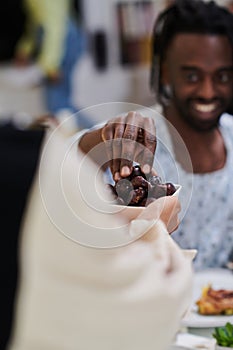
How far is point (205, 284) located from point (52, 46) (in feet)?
7.20

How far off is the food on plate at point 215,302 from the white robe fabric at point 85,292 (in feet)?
0.52

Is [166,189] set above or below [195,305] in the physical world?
above

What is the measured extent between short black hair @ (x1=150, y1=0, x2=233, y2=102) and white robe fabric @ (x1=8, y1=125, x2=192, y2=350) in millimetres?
258

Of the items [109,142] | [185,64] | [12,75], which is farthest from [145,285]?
[12,75]

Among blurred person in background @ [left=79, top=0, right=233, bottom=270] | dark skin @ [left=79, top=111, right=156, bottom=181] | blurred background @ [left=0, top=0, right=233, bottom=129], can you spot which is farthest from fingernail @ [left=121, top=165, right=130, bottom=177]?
blurred background @ [left=0, top=0, right=233, bottom=129]

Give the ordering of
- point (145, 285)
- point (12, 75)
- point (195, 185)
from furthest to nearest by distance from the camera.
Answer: point (12, 75)
point (195, 185)
point (145, 285)

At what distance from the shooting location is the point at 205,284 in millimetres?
667

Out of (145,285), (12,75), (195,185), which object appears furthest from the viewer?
(12,75)

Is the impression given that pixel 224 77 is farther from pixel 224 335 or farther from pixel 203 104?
pixel 224 335

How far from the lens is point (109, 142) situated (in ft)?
1.76

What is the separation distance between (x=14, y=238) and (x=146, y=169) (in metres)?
0.12

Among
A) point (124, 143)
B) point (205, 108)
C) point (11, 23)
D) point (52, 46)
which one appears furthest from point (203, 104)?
point (11, 23)

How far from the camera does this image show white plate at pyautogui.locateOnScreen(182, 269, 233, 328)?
2.03ft

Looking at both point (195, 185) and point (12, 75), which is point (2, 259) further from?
point (12, 75)
